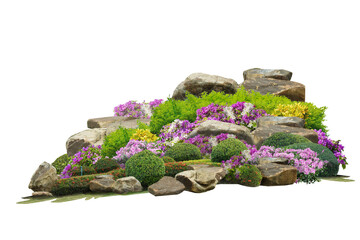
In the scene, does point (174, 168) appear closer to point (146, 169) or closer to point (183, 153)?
point (146, 169)

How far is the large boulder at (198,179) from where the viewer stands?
1356cm

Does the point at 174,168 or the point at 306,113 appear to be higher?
the point at 306,113

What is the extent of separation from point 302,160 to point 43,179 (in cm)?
834

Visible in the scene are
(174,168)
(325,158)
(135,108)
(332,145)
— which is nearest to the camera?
(174,168)

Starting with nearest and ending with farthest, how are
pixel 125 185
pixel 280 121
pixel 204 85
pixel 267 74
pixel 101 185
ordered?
pixel 125 185 < pixel 101 185 < pixel 280 121 < pixel 204 85 < pixel 267 74

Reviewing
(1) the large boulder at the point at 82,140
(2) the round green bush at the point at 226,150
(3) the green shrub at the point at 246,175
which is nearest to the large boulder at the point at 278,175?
(3) the green shrub at the point at 246,175

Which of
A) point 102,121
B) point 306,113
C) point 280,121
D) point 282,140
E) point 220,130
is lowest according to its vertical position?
point 282,140

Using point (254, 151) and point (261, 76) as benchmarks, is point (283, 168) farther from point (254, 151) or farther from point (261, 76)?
point (261, 76)

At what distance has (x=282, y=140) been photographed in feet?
54.7

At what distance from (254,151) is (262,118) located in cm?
320

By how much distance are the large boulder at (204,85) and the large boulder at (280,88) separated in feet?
5.43

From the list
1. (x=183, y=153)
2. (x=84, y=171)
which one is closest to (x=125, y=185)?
(x=84, y=171)

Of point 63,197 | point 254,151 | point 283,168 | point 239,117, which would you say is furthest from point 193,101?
point 63,197

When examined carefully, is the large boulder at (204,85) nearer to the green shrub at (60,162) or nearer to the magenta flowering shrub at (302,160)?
the green shrub at (60,162)
